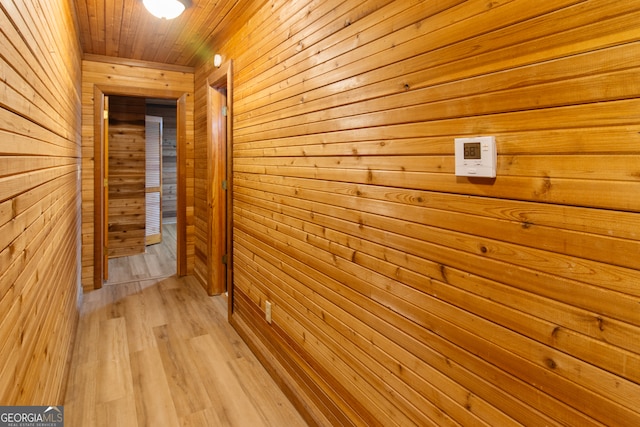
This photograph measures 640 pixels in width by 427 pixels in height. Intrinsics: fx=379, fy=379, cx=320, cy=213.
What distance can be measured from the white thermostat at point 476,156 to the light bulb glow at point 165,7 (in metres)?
2.29

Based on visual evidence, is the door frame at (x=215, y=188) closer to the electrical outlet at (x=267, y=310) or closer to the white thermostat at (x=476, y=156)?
the electrical outlet at (x=267, y=310)

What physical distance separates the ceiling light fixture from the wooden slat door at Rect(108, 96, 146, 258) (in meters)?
3.06

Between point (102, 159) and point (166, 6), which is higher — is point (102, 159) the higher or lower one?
the lower one

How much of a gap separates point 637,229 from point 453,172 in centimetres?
47

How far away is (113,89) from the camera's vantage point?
3.98 m

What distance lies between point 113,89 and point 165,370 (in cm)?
301

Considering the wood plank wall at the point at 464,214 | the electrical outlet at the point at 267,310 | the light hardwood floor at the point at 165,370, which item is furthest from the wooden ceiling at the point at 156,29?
the light hardwood floor at the point at 165,370

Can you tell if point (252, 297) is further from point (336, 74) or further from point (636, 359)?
point (636, 359)

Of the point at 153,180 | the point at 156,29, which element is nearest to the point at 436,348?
the point at 156,29

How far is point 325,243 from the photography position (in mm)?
1814

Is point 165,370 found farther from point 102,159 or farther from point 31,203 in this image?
point 102,159

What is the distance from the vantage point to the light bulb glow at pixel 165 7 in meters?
2.48

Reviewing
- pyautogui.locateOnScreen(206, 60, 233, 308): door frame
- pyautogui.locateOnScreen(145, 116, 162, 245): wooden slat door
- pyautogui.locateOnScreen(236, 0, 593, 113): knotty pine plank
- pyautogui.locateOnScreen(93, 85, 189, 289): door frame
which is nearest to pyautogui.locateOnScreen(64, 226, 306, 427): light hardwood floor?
pyautogui.locateOnScreen(206, 60, 233, 308): door frame

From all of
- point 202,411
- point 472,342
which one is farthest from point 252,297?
point 472,342
